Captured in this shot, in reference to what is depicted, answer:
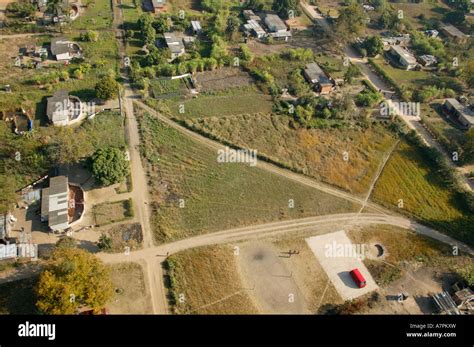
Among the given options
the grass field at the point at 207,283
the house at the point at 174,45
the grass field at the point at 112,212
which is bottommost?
the grass field at the point at 207,283

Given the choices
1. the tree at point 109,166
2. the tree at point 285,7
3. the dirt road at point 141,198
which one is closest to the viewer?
the dirt road at point 141,198

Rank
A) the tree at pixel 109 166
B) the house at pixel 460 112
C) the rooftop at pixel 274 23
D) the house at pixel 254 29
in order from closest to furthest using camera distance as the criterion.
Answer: the tree at pixel 109 166 → the house at pixel 460 112 → the house at pixel 254 29 → the rooftop at pixel 274 23

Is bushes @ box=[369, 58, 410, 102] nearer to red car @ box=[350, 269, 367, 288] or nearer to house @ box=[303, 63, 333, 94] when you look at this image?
house @ box=[303, 63, 333, 94]

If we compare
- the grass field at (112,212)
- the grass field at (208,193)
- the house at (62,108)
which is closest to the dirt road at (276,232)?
the grass field at (208,193)

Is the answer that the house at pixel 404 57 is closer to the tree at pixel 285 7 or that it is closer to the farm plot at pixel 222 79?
the tree at pixel 285 7

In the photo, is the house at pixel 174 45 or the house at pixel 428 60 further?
the house at pixel 428 60

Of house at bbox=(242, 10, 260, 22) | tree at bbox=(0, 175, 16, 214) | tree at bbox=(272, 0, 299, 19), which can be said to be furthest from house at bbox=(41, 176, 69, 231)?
tree at bbox=(272, 0, 299, 19)
